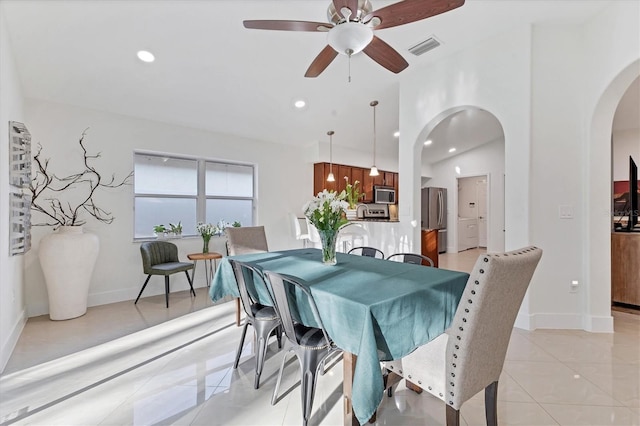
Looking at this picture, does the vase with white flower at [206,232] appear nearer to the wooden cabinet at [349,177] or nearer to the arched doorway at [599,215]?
the wooden cabinet at [349,177]

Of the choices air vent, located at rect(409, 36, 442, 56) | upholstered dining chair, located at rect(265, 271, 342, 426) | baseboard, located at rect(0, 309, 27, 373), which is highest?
air vent, located at rect(409, 36, 442, 56)

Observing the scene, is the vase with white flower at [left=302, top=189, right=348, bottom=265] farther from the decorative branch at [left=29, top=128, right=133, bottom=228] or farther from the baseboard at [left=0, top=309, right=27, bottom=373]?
the decorative branch at [left=29, top=128, right=133, bottom=228]

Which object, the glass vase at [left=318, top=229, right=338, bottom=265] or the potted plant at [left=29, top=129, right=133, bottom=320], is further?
the potted plant at [left=29, top=129, right=133, bottom=320]

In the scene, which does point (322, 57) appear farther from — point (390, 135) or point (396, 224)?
point (390, 135)

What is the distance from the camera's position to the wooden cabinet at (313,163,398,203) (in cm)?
617

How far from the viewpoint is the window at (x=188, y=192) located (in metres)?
4.39

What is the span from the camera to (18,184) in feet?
9.16

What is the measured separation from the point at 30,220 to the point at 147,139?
5.41ft

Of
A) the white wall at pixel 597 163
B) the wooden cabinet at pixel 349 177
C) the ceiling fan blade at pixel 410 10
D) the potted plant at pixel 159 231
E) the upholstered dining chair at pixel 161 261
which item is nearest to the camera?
the ceiling fan blade at pixel 410 10

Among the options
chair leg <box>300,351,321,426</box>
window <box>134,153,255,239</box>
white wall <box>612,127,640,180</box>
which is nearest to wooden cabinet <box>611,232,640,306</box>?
white wall <box>612,127,640,180</box>

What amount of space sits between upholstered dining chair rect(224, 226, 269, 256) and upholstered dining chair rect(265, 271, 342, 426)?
161 centimetres

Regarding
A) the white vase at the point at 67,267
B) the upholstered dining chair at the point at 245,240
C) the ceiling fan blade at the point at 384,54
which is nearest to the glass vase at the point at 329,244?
the upholstered dining chair at the point at 245,240

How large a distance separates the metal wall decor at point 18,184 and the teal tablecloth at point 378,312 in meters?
2.64

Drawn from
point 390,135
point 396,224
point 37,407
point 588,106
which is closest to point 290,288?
point 37,407
